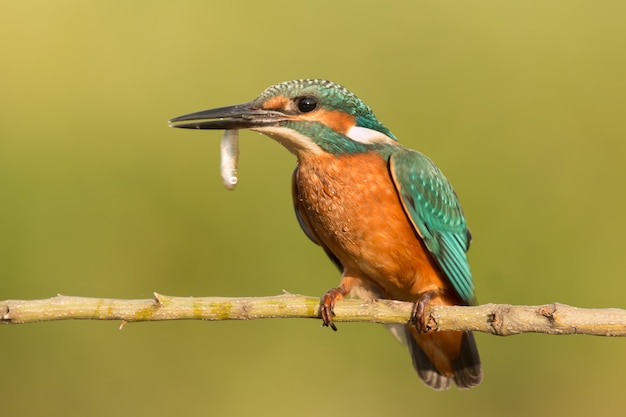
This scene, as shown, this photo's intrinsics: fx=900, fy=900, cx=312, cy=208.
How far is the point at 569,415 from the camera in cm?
408

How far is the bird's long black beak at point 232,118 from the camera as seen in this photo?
9.55ft

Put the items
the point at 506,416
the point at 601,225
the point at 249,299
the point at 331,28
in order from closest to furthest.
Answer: the point at 249,299
the point at 506,416
the point at 601,225
the point at 331,28

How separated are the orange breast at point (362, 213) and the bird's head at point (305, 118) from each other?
6 centimetres

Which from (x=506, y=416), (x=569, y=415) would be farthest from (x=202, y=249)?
(x=569, y=415)

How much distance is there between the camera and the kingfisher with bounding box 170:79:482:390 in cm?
306

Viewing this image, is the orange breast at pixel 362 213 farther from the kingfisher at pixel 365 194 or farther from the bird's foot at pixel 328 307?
the bird's foot at pixel 328 307

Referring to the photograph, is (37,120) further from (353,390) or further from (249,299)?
(249,299)

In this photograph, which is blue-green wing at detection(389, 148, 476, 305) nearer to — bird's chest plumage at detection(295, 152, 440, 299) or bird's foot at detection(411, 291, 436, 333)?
bird's chest plumage at detection(295, 152, 440, 299)

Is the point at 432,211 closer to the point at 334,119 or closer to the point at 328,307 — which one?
the point at 334,119

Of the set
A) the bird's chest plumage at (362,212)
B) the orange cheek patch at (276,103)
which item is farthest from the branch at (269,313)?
the orange cheek patch at (276,103)

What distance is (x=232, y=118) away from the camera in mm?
2938

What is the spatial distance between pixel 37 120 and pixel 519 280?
8.07 ft

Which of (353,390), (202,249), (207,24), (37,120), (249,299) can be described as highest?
(207,24)

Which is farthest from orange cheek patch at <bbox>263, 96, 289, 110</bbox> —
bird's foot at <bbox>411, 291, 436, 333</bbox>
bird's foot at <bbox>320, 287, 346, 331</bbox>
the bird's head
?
bird's foot at <bbox>411, 291, 436, 333</bbox>
